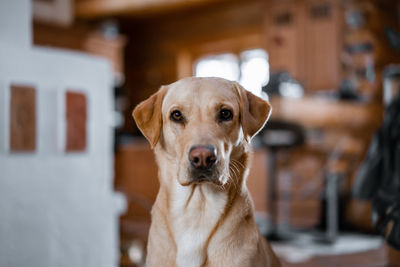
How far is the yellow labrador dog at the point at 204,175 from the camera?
4.36 feet

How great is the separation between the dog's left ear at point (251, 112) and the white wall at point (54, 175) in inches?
45.1

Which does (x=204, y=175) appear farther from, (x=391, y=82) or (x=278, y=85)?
(x=278, y=85)

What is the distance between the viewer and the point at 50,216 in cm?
219

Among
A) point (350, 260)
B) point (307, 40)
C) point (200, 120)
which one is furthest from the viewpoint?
point (307, 40)

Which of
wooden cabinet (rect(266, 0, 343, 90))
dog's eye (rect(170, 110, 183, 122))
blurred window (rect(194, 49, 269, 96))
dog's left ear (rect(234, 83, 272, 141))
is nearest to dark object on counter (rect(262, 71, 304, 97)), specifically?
wooden cabinet (rect(266, 0, 343, 90))

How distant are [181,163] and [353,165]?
13.9 ft

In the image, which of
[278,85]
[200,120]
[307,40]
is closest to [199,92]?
[200,120]

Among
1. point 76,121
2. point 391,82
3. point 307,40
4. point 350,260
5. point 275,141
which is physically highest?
point 307,40

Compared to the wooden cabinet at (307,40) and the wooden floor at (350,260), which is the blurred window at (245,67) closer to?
the wooden cabinet at (307,40)

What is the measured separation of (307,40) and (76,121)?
5495 mm

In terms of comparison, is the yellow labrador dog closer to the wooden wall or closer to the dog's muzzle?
the dog's muzzle

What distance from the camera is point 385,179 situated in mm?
2068

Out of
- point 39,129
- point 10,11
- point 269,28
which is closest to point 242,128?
point 39,129

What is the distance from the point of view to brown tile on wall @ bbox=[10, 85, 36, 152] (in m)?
2.03
